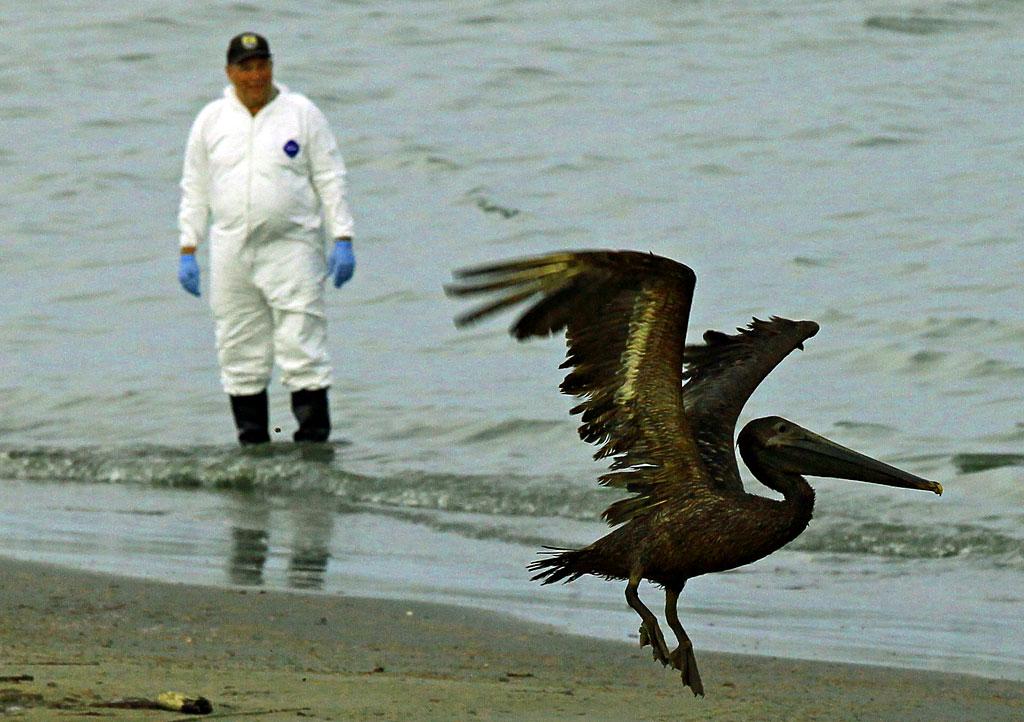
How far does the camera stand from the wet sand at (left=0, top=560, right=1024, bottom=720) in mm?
5680

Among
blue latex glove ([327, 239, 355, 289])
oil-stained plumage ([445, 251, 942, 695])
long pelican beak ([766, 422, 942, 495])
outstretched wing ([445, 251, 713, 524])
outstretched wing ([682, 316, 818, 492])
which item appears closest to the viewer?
outstretched wing ([445, 251, 713, 524])

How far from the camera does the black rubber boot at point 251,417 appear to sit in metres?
11.7

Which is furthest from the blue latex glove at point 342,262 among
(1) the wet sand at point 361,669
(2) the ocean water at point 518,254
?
(1) the wet sand at point 361,669

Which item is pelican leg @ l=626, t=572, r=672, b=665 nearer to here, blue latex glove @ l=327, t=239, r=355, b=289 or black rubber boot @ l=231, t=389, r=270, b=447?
blue latex glove @ l=327, t=239, r=355, b=289

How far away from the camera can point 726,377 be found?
6598 mm

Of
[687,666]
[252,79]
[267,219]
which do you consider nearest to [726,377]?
[687,666]

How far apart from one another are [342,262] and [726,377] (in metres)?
4.99

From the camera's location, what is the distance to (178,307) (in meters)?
15.8

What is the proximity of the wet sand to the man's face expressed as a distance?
3683 millimetres

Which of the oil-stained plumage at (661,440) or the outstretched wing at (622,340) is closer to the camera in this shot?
the outstretched wing at (622,340)

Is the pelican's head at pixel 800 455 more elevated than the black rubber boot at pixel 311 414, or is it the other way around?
the pelican's head at pixel 800 455

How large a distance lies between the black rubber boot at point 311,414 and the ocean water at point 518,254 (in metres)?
0.14

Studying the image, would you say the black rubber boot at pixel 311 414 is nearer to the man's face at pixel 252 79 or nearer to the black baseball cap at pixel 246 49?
the man's face at pixel 252 79

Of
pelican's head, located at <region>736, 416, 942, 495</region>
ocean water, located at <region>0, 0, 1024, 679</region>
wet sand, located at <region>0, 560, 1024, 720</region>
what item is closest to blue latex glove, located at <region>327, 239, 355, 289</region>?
ocean water, located at <region>0, 0, 1024, 679</region>
